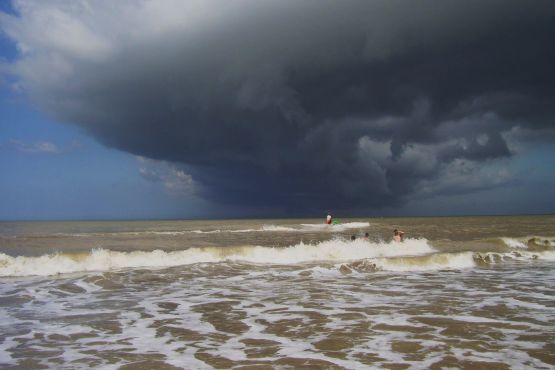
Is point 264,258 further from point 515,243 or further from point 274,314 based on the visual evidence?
point 515,243

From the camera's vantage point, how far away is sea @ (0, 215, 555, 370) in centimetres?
725

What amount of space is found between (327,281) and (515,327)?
754 centimetres

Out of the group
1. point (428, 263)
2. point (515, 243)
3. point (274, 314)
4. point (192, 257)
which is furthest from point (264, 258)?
point (515, 243)

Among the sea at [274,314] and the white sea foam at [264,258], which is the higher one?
the white sea foam at [264,258]

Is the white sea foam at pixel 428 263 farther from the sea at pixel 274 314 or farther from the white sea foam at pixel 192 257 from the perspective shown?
the white sea foam at pixel 192 257

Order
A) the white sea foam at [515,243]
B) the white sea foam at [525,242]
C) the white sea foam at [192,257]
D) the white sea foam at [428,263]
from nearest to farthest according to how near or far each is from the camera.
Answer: the white sea foam at [192,257] < the white sea foam at [428,263] < the white sea foam at [515,243] < the white sea foam at [525,242]

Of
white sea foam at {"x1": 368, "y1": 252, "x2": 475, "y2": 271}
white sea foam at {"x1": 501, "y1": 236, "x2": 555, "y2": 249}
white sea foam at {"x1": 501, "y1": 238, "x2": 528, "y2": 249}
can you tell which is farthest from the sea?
white sea foam at {"x1": 501, "y1": 236, "x2": 555, "y2": 249}

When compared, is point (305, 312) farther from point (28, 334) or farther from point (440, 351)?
point (28, 334)

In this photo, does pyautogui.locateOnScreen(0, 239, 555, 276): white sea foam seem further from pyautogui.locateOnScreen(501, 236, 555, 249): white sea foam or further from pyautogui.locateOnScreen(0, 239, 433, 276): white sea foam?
pyautogui.locateOnScreen(501, 236, 555, 249): white sea foam

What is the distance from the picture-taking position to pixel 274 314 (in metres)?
10.6

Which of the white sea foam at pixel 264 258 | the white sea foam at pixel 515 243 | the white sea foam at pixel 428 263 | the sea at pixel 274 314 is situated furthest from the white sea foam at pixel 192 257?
the white sea foam at pixel 515 243

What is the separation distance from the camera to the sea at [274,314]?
7.25 metres

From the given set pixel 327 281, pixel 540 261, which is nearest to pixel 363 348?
pixel 327 281

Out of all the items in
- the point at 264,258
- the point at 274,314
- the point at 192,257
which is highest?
the point at 192,257
